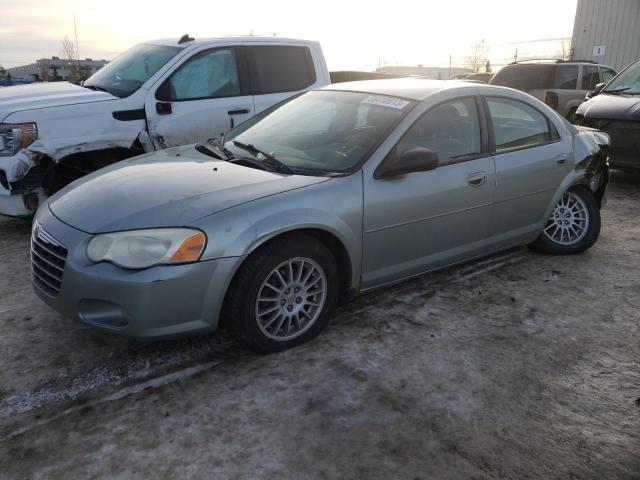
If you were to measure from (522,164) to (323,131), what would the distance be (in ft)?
5.18

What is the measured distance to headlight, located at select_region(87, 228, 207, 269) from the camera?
2.76 meters

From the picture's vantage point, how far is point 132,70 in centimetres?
570

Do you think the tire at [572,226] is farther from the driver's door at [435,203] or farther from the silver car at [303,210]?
the driver's door at [435,203]

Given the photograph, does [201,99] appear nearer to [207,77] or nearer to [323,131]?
[207,77]

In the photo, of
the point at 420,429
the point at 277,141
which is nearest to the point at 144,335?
the point at 420,429

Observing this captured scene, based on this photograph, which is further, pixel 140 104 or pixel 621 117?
pixel 621 117

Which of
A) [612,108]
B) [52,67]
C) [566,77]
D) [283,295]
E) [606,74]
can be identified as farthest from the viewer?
[52,67]

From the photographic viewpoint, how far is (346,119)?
12.7ft

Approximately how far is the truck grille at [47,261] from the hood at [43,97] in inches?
82.5

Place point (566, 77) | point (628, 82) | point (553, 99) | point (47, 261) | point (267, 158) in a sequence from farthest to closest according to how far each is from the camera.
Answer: point (566, 77) < point (553, 99) < point (628, 82) < point (267, 158) < point (47, 261)

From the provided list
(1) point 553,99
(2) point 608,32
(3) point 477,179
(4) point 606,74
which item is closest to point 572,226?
(3) point 477,179

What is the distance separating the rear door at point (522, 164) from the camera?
4.09 m

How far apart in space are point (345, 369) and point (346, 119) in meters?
1.77

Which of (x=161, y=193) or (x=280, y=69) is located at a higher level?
(x=280, y=69)
